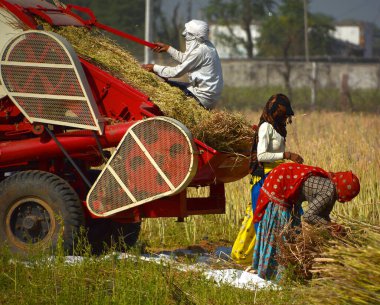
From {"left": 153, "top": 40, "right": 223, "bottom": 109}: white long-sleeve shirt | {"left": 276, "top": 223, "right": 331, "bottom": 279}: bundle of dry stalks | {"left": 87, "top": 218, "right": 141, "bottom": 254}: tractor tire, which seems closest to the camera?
{"left": 276, "top": 223, "right": 331, "bottom": 279}: bundle of dry stalks

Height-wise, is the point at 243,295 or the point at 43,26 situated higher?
the point at 43,26

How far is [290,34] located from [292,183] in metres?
37.6

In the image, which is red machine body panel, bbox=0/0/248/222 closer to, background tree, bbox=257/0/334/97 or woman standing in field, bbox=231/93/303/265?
woman standing in field, bbox=231/93/303/265

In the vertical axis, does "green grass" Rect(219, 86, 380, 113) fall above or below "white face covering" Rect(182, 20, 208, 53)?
below

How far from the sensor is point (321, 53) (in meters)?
54.3

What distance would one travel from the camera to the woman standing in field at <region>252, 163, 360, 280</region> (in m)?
8.56

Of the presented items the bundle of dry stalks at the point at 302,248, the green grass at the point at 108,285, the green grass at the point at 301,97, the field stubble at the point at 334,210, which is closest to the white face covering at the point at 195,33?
the field stubble at the point at 334,210

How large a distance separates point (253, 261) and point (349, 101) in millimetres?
24390

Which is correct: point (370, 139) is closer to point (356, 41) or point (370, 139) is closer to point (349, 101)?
point (349, 101)

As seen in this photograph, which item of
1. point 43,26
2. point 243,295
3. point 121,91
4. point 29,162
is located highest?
point 43,26

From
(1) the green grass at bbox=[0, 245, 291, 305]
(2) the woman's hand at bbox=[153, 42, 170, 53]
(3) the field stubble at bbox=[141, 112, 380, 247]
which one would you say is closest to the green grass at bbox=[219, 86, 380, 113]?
(3) the field stubble at bbox=[141, 112, 380, 247]

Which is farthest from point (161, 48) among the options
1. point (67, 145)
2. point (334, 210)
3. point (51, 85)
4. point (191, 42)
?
point (334, 210)

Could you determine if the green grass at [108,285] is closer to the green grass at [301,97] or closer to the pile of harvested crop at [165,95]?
the pile of harvested crop at [165,95]

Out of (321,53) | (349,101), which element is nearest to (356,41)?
(321,53)
